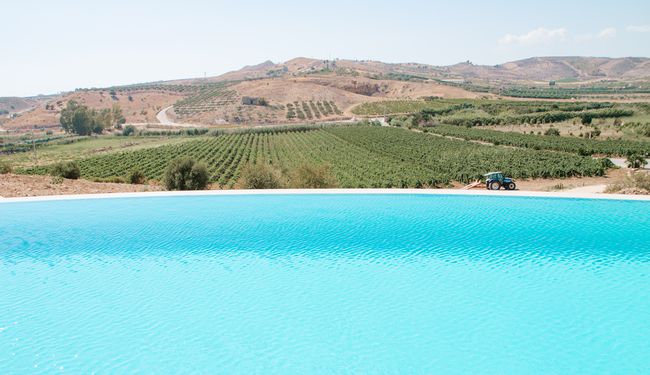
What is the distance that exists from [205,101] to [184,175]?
359 ft

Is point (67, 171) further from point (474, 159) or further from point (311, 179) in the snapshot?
point (474, 159)

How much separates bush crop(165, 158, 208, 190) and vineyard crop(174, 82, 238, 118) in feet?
319

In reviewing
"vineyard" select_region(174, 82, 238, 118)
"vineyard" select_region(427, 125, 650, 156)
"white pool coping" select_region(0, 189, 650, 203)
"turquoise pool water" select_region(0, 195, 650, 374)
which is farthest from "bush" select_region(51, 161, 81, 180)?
"vineyard" select_region(174, 82, 238, 118)

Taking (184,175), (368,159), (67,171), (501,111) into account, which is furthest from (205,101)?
(184,175)

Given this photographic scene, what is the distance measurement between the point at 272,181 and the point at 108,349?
16.2m

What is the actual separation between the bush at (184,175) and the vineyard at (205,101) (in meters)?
97.1

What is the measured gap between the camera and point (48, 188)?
20406 mm

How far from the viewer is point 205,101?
422 feet

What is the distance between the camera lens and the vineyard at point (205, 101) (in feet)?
394

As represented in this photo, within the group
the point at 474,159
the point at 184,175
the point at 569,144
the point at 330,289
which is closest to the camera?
the point at 330,289

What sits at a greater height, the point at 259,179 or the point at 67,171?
the point at 67,171

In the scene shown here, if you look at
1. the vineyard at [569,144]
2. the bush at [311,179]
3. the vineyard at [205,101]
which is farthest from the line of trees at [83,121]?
the bush at [311,179]

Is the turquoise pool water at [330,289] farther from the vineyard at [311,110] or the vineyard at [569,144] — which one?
the vineyard at [311,110]

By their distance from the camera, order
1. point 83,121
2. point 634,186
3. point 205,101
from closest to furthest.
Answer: point 634,186, point 83,121, point 205,101
